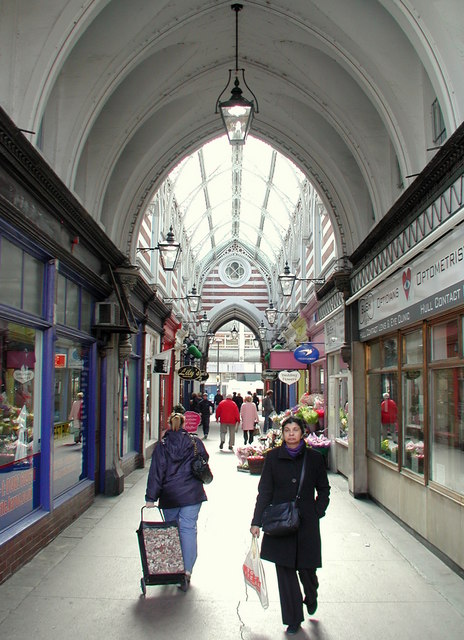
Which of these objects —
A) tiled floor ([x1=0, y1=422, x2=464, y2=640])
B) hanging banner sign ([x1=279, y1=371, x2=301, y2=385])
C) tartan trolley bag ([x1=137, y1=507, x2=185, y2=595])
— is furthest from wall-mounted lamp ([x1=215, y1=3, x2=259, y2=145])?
hanging banner sign ([x1=279, y1=371, x2=301, y2=385])

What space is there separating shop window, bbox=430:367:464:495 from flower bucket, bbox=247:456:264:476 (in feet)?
18.8

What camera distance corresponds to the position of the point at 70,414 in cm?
850

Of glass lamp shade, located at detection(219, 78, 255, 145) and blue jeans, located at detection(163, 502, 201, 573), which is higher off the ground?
glass lamp shade, located at detection(219, 78, 255, 145)

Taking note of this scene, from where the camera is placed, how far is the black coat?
439 cm

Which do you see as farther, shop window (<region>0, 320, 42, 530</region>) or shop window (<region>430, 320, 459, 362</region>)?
shop window (<region>430, 320, 459, 362</region>)

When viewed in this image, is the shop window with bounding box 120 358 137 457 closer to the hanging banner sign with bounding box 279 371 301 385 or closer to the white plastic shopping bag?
the hanging banner sign with bounding box 279 371 301 385

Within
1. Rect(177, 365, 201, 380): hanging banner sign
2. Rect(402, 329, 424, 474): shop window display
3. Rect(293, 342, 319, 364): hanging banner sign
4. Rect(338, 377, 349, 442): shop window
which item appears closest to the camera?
Rect(402, 329, 424, 474): shop window display

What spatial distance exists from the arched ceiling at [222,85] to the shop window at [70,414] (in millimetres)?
2362

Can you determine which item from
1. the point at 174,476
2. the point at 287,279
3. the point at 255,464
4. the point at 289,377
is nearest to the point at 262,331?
the point at 289,377

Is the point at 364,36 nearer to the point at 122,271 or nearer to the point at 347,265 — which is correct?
the point at 347,265

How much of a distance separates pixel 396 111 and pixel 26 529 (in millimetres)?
6554

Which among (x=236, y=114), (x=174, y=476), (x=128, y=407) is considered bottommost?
(x=174, y=476)

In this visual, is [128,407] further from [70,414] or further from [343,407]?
[70,414]

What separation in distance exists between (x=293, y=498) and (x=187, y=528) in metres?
1.47
